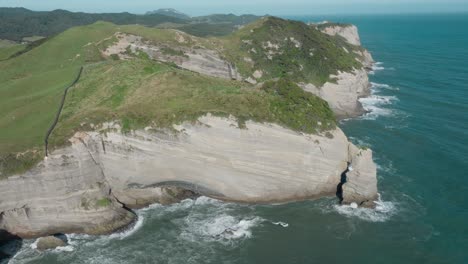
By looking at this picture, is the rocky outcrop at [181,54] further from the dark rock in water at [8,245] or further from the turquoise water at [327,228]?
the dark rock in water at [8,245]

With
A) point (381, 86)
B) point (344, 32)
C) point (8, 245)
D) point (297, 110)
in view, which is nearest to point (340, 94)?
point (381, 86)

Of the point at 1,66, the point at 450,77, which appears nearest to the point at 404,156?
the point at 450,77

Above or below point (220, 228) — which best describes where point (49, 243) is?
below

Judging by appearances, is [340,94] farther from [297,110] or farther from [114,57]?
[114,57]

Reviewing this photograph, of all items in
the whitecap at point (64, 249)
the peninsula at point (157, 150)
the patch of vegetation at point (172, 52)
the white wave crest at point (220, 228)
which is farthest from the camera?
the patch of vegetation at point (172, 52)

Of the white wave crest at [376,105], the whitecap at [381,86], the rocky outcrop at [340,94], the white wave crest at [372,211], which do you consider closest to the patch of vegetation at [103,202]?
the white wave crest at [372,211]

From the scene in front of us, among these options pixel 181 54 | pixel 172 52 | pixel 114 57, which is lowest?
pixel 114 57

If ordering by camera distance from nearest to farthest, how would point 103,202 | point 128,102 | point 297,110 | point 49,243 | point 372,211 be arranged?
1. point 49,243
2. point 103,202
3. point 372,211
4. point 297,110
5. point 128,102

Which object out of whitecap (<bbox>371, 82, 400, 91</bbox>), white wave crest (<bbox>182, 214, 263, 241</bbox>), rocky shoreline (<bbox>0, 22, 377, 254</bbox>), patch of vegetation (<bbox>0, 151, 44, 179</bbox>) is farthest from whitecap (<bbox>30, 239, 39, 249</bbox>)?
whitecap (<bbox>371, 82, 400, 91</bbox>)
